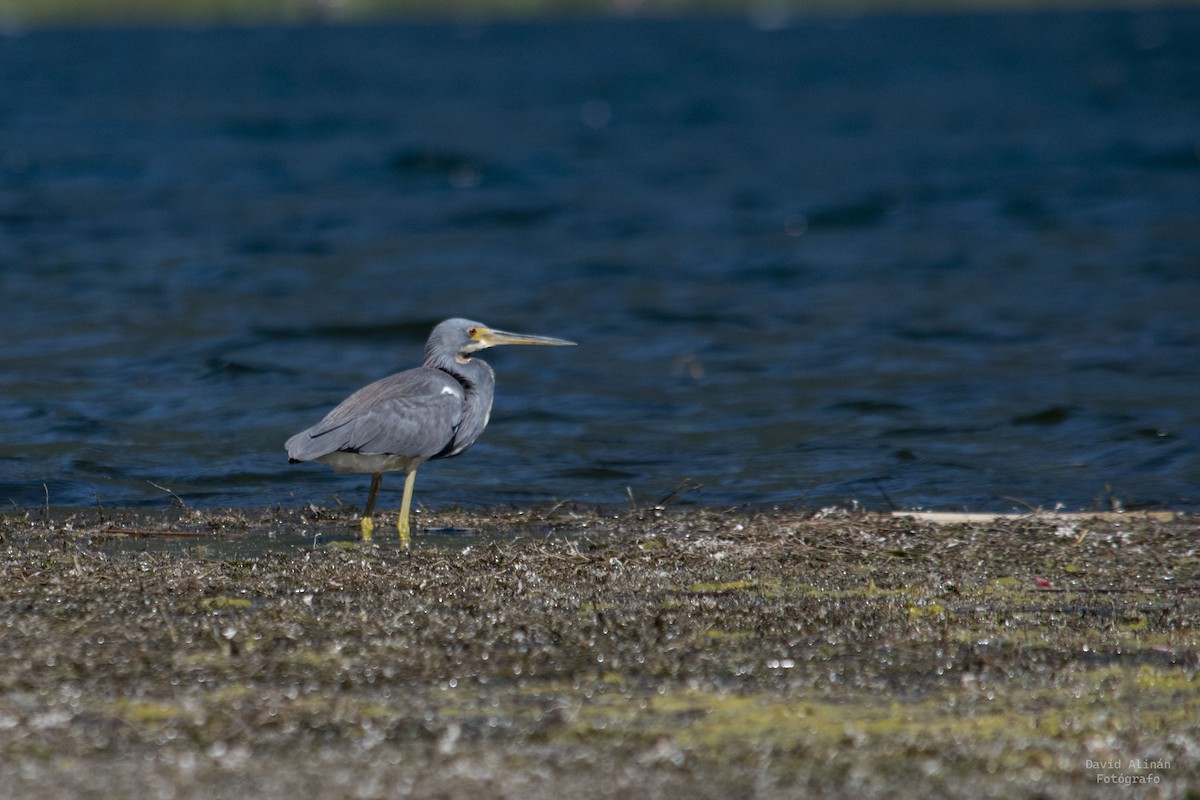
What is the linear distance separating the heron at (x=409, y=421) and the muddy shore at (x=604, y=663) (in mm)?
388

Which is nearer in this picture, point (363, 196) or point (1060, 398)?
point (1060, 398)

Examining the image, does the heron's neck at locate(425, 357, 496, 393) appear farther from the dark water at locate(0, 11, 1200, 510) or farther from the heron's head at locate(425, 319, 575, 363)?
the dark water at locate(0, 11, 1200, 510)

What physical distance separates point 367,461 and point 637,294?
8.94 metres

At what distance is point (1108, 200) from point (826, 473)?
552 inches

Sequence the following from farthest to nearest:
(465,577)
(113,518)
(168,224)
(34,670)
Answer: (168,224) < (113,518) < (465,577) < (34,670)

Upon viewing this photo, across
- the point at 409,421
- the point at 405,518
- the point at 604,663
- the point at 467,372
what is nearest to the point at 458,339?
the point at 467,372

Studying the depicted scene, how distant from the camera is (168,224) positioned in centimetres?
2028

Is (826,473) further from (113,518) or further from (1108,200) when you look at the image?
(1108,200)

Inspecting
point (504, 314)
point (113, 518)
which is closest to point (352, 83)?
point (504, 314)

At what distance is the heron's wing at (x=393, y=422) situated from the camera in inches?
277

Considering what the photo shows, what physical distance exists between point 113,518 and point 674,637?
3492mm

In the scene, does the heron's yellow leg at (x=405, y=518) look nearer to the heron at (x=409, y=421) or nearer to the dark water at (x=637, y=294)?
the heron at (x=409, y=421)

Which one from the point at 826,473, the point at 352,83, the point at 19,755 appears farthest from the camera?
the point at 352,83

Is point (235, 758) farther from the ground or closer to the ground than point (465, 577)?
farther from the ground
